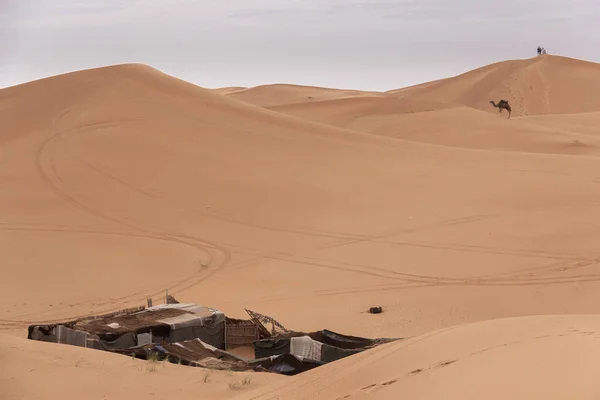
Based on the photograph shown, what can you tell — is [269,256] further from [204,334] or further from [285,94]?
[285,94]

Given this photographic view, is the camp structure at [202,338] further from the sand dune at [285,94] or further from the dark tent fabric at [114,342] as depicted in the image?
the sand dune at [285,94]

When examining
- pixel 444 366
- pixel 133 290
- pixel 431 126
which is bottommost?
pixel 133 290

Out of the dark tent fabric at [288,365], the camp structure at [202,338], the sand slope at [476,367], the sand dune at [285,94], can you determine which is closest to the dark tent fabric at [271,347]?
the camp structure at [202,338]

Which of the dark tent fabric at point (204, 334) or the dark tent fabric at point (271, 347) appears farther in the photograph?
the dark tent fabric at point (204, 334)

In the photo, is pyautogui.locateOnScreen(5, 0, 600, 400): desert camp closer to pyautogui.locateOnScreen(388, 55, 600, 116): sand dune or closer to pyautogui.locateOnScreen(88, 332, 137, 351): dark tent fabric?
pyautogui.locateOnScreen(88, 332, 137, 351): dark tent fabric

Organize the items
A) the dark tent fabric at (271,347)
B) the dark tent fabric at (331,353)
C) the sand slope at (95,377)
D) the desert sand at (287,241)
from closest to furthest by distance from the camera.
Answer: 1. the desert sand at (287,241)
2. the sand slope at (95,377)
3. the dark tent fabric at (331,353)
4. the dark tent fabric at (271,347)

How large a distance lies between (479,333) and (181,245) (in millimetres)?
11469

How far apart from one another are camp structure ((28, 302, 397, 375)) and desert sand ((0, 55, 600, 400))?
111 cm

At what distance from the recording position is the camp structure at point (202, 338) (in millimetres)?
9797

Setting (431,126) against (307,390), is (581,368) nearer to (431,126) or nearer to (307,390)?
(307,390)

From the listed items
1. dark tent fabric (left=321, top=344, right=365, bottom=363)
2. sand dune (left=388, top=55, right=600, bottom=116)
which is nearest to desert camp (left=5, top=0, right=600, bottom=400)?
dark tent fabric (left=321, top=344, right=365, bottom=363)

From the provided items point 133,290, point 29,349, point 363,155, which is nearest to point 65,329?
point 29,349

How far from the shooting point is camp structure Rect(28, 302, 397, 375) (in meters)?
9.80

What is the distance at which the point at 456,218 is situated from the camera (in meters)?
19.1
